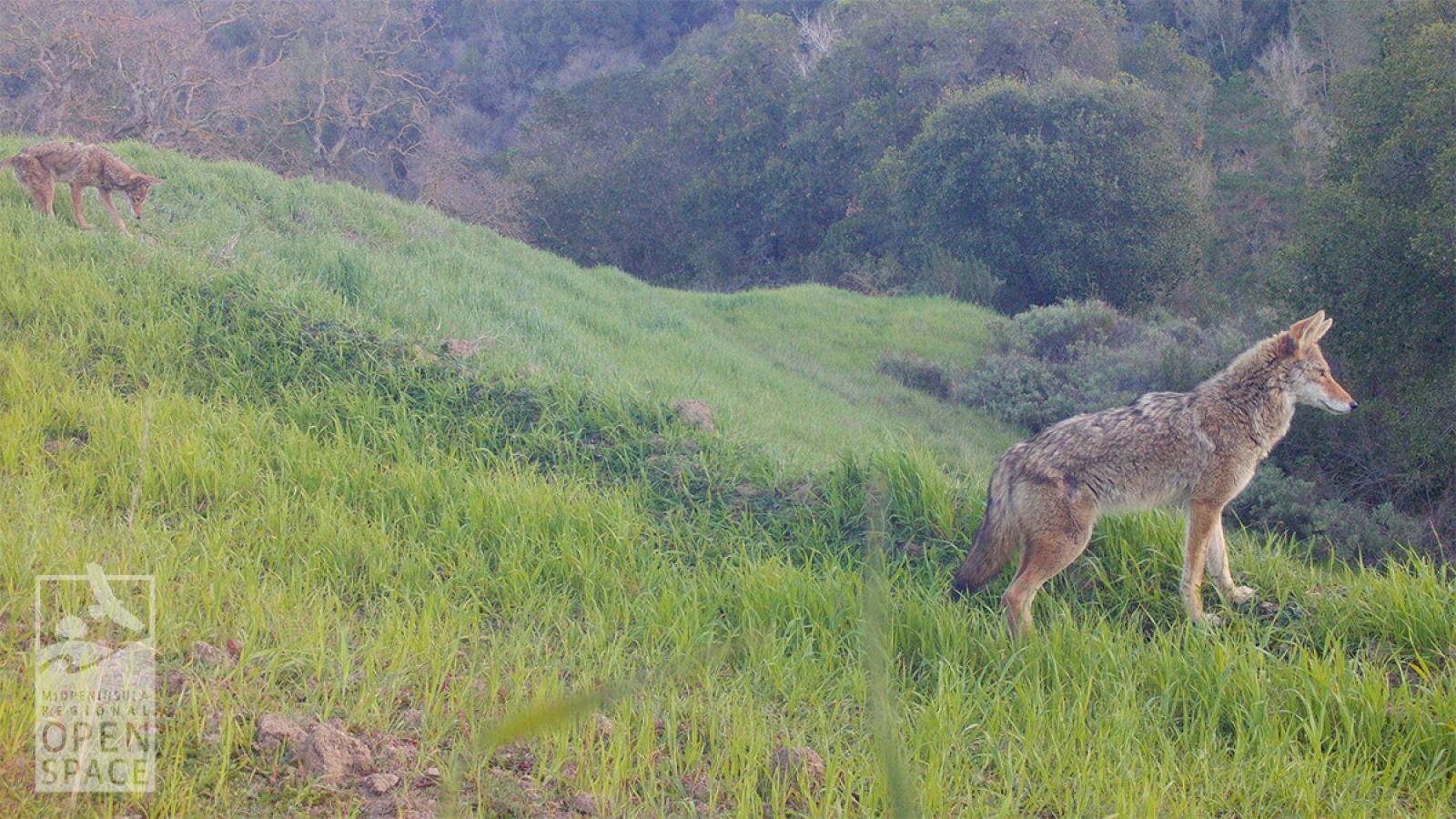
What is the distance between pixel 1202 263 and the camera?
23.9 metres

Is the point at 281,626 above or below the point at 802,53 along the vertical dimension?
below

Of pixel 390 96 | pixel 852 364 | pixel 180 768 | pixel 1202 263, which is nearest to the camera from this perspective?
pixel 180 768

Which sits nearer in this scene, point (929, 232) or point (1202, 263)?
point (1202, 263)

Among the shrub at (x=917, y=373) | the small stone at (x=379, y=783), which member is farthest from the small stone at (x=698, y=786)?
the shrub at (x=917, y=373)

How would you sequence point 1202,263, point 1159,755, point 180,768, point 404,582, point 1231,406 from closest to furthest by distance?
point 180,768
point 1159,755
point 404,582
point 1231,406
point 1202,263

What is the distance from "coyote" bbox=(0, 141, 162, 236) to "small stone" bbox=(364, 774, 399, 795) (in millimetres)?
7674

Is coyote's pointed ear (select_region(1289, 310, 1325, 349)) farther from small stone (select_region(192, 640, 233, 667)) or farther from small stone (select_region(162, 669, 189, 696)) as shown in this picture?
small stone (select_region(162, 669, 189, 696))

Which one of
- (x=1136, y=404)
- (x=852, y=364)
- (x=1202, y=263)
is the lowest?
(x=852, y=364)

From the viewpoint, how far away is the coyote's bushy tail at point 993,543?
477 cm

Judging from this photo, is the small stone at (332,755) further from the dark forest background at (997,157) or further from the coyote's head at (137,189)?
the dark forest background at (997,157)

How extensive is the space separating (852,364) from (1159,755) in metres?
14.0

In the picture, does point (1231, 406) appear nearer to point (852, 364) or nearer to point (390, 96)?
point (852, 364)

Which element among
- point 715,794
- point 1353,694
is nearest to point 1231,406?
point 1353,694

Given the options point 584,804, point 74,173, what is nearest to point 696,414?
point 584,804
